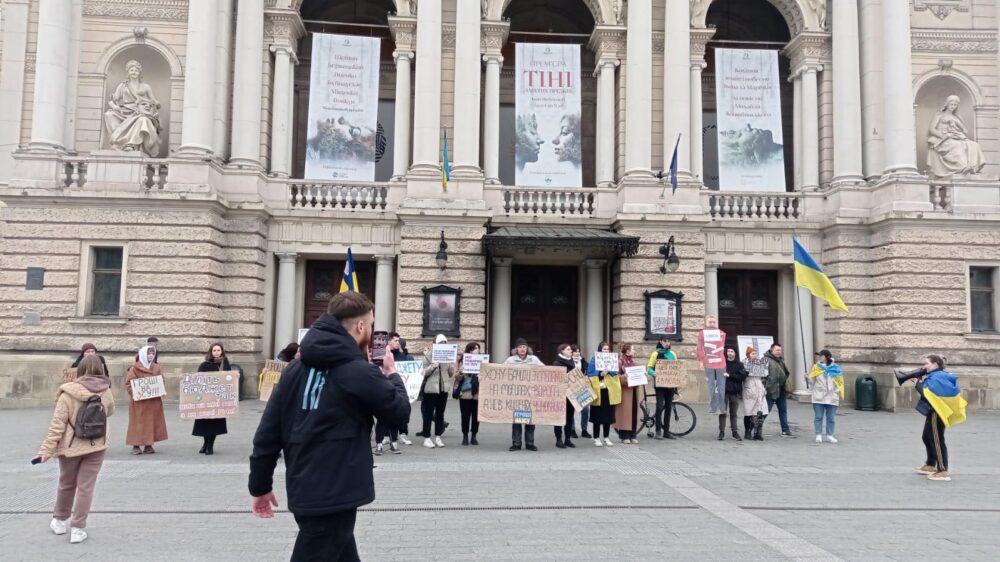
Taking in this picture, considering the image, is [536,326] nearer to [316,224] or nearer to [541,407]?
[316,224]

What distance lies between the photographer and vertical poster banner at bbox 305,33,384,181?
74.0 ft

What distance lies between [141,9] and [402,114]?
886 centimetres

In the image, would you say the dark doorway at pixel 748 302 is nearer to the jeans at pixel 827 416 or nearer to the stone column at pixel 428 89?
the jeans at pixel 827 416

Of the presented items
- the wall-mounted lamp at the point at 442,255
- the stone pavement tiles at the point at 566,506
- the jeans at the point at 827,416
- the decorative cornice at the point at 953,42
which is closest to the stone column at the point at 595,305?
the wall-mounted lamp at the point at 442,255

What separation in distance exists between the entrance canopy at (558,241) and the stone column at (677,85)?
11.6 feet

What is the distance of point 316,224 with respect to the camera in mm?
22016

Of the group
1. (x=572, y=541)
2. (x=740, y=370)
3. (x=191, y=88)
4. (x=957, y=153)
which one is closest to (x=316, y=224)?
(x=191, y=88)

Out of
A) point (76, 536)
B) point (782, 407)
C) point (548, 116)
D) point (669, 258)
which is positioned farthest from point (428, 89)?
point (76, 536)

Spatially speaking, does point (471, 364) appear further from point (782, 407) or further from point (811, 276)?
point (811, 276)

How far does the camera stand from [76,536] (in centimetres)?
665

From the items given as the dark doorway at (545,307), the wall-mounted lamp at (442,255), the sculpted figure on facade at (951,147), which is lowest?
the dark doorway at (545,307)

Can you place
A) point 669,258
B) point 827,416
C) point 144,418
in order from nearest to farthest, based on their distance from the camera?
point 144,418 → point 827,416 → point 669,258

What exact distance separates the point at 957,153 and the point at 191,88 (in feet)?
79.0

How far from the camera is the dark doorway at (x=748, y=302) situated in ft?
→ 77.8
